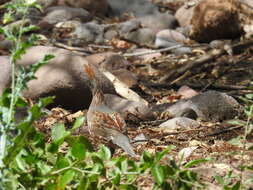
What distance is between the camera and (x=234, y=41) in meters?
12.8

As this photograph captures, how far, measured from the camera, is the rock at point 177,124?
709 cm

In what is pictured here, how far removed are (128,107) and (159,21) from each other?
7698mm

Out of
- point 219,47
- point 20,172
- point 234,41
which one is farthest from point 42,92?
point 234,41

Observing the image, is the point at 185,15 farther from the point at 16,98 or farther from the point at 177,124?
the point at 16,98

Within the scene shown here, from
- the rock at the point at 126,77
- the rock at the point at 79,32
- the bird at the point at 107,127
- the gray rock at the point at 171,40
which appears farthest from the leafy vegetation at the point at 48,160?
the rock at the point at 79,32

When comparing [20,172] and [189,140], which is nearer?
[20,172]

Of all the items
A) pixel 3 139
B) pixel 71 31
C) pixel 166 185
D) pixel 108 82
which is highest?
pixel 3 139

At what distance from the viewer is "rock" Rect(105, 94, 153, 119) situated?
305 inches

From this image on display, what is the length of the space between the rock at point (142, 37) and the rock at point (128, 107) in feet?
17.8

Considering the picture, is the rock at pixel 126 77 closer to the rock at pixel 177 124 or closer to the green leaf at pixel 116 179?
the rock at pixel 177 124

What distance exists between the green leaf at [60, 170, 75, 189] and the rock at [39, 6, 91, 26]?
11.5m

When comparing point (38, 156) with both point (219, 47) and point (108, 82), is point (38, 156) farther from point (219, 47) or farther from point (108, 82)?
point (219, 47)

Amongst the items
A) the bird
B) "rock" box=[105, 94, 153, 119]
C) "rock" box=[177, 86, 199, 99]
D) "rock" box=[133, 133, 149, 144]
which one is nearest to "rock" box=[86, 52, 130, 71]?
"rock" box=[177, 86, 199, 99]

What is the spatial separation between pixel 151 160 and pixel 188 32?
11.0 m
